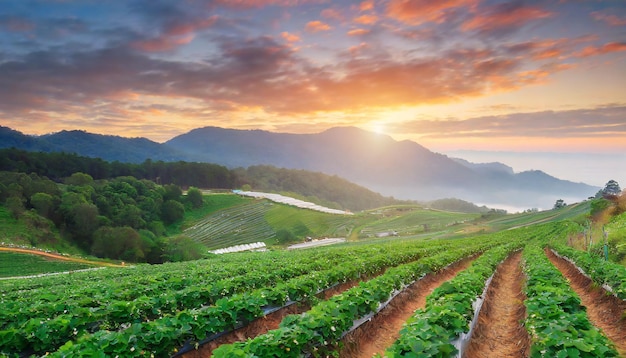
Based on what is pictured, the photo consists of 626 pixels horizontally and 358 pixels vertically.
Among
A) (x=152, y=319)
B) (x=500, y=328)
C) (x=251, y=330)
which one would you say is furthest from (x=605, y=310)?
(x=152, y=319)

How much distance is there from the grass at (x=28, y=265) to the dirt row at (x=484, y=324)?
127 ft

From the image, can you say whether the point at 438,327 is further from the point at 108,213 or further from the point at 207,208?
the point at 207,208

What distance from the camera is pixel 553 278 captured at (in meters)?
14.1

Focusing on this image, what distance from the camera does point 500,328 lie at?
13242 mm

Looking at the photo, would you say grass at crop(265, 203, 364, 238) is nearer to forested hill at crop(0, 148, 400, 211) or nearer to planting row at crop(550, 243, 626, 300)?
forested hill at crop(0, 148, 400, 211)

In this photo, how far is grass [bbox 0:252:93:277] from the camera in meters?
40.1

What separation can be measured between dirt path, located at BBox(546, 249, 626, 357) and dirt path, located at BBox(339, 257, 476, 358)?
615 centimetres

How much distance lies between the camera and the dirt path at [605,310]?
37.7 ft

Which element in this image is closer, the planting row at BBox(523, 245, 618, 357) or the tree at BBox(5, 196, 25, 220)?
the planting row at BBox(523, 245, 618, 357)

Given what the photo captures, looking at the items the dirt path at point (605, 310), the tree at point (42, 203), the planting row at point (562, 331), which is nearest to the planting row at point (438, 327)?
the planting row at point (562, 331)

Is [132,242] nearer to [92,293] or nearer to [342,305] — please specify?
[92,293]

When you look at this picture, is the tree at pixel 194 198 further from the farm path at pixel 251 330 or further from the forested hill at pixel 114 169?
the farm path at pixel 251 330

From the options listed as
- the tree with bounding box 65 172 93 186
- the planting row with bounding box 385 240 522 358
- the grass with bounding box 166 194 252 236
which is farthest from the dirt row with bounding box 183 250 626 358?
the tree with bounding box 65 172 93 186

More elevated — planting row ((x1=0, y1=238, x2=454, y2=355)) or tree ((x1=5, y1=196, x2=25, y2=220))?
planting row ((x1=0, y1=238, x2=454, y2=355))
